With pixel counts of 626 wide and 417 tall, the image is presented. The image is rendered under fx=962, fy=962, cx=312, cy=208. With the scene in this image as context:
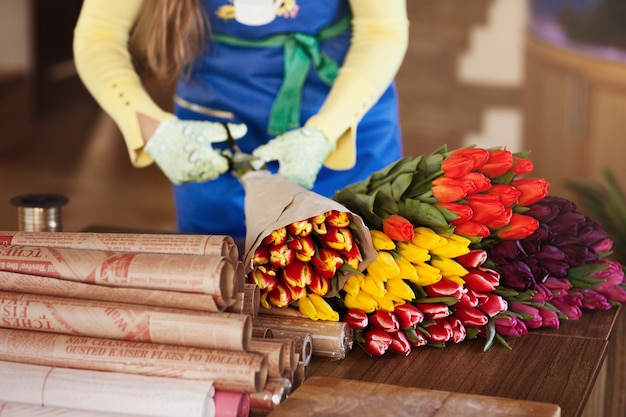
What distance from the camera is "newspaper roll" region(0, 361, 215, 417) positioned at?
85 cm

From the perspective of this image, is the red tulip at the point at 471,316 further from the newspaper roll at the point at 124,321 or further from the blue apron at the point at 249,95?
the blue apron at the point at 249,95

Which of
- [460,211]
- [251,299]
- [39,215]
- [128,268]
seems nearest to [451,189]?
[460,211]

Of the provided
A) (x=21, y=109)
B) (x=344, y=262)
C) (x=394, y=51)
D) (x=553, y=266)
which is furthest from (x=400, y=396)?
(x=21, y=109)

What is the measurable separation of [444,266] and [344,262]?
11 centimetres

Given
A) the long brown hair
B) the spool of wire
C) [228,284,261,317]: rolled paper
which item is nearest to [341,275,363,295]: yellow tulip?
[228,284,261,317]: rolled paper

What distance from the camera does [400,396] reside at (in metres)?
0.90

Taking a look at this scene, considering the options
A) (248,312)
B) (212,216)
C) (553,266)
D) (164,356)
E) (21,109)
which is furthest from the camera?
(21,109)

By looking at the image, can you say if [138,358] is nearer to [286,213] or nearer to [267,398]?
[267,398]

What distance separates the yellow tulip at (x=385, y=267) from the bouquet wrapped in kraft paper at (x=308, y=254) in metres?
0.01

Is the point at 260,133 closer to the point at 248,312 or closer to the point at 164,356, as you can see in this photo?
the point at 248,312

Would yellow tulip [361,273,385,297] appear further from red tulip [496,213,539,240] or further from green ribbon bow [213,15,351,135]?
green ribbon bow [213,15,351,135]

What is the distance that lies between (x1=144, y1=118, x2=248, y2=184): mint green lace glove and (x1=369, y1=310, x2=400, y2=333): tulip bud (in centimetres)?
44

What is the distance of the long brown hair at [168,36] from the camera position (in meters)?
1.53

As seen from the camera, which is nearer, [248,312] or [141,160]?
[248,312]
